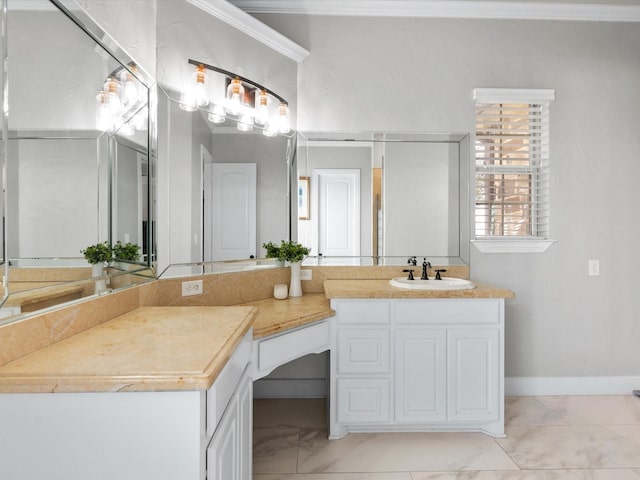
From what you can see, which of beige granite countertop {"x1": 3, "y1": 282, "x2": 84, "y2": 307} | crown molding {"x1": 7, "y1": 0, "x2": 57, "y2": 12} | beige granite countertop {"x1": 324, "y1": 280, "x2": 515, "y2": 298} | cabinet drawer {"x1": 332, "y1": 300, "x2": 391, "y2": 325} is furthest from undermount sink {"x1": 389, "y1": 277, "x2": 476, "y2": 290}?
crown molding {"x1": 7, "y1": 0, "x2": 57, "y2": 12}

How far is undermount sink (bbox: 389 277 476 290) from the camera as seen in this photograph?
214 centimetres

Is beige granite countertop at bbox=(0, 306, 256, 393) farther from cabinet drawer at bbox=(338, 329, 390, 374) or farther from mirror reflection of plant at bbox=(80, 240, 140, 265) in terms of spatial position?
cabinet drawer at bbox=(338, 329, 390, 374)

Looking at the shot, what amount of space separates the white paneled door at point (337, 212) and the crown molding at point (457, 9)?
1133 mm

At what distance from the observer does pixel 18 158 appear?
1.01 m

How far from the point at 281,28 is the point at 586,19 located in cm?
221

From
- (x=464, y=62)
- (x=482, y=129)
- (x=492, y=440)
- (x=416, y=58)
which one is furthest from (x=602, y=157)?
(x=492, y=440)

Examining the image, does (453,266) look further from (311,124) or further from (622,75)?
(622,75)

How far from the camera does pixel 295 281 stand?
94.2 inches

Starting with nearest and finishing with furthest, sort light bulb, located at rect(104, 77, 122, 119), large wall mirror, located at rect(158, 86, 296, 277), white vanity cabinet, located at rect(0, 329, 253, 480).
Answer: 1. white vanity cabinet, located at rect(0, 329, 253, 480)
2. light bulb, located at rect(104, 77, 122, 119)
3. large wall mirror, located at rect(158, 86, 296, 277)

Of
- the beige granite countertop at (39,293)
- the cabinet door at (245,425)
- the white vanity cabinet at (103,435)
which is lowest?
the cabinet door at (245,425)

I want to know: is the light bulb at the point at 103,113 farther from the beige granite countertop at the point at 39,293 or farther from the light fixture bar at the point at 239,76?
the light fixture bar at the point at 239,76

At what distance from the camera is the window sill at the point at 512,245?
8.68 feet

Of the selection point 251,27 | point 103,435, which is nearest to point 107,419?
point 103,435

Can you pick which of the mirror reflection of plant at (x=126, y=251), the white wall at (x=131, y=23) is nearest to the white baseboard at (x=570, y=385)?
the mirror reflection of plant at (x=126, y=251)
